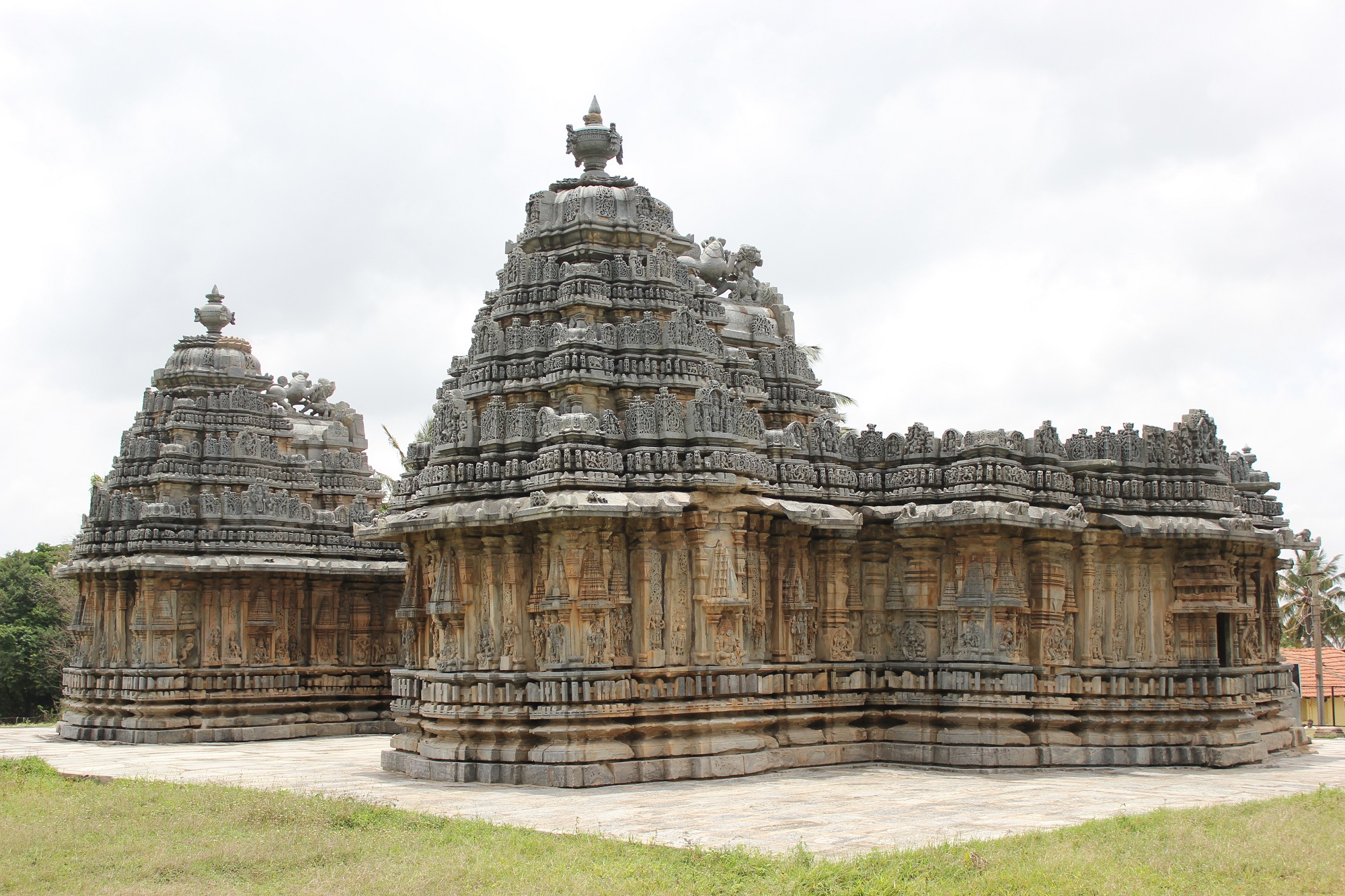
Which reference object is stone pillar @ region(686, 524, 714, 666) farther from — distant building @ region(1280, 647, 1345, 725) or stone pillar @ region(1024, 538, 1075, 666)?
distant building @ region(1280, 647, 1345, 725)

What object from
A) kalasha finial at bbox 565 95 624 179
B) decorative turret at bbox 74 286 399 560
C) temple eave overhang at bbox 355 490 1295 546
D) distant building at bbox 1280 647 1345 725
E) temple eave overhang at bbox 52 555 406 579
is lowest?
distant building at bbox 1280 647 1345 725

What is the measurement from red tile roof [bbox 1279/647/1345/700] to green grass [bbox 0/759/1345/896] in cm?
2630

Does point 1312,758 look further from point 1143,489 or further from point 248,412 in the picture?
point 248,412

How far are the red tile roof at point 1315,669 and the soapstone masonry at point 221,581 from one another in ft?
78.8

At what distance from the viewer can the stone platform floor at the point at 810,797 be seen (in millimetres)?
13461

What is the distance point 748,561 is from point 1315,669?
2551 cm

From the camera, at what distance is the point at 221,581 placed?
26.6m

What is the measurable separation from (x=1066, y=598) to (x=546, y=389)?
7.59 m

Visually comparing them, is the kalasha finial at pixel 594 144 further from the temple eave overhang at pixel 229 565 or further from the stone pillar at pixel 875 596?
the temple eave overhang at pixel 229 565

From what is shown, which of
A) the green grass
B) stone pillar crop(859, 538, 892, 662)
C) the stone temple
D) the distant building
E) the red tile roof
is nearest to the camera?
the green grass

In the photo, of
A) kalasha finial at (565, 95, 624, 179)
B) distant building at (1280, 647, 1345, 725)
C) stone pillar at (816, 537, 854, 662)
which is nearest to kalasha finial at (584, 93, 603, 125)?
kalasha finial at (565, 95, 624, 179)

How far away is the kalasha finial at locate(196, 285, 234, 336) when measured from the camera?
29375 millimetres

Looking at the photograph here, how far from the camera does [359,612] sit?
2836cm

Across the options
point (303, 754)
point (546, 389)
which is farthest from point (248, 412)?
point (546, 389)
